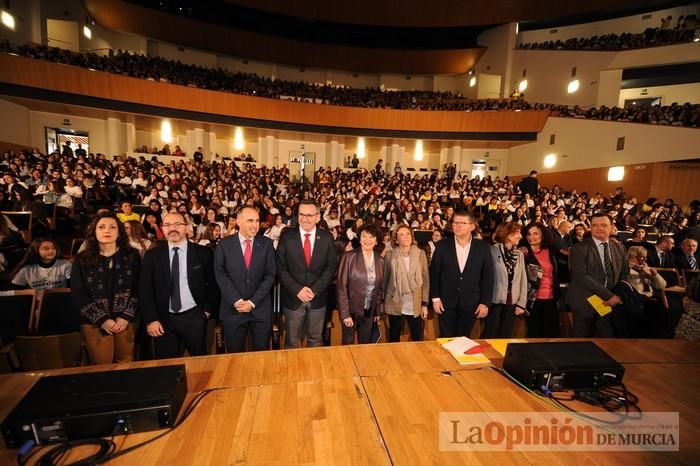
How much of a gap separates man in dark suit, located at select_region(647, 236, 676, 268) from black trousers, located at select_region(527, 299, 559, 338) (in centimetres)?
347

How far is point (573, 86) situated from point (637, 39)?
9.91ft

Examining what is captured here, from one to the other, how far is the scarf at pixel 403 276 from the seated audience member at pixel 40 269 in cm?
334

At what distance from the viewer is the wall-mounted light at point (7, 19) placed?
12609 mm

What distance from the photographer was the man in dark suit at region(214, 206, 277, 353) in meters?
2.77

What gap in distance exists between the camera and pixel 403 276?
3.17 meters

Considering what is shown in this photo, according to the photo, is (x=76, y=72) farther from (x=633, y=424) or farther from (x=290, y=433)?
(x=633, y=424)

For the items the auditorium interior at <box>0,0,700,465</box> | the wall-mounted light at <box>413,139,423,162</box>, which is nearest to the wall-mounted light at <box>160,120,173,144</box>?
the auditorium interior at <box>0,0,700,465</box>

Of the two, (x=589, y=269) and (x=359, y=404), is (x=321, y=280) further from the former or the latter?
(x=589, y=269)

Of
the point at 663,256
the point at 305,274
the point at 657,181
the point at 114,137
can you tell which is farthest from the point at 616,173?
the point at 114,137

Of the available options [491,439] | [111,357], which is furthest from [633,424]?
[111,357]

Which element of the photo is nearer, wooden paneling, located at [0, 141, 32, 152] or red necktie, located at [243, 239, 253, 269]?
red necktie, located at [243, 239, 253, 269]

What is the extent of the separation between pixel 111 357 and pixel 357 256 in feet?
A: 7.37

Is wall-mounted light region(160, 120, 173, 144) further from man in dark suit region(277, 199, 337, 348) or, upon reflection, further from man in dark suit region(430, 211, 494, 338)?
man in dark suit region(430, 211, 494, 338)

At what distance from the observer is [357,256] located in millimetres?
3107
